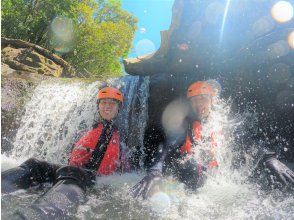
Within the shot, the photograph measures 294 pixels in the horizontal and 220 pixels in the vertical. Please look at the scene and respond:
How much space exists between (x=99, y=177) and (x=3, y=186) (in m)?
1.40

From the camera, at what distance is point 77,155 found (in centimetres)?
451

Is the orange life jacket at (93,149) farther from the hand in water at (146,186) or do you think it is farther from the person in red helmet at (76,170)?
the hand in water at (146,186)

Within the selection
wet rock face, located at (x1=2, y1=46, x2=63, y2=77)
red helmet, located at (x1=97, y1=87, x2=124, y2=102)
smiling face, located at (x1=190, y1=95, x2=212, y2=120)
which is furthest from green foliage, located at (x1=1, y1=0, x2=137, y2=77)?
smiling face, located at (x1=190, y1=95, x2=212, y2=120)

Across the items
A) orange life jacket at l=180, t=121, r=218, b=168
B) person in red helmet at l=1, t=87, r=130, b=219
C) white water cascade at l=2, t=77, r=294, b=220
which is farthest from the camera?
orange life jacket at l=180, t=121, r=218, b=168

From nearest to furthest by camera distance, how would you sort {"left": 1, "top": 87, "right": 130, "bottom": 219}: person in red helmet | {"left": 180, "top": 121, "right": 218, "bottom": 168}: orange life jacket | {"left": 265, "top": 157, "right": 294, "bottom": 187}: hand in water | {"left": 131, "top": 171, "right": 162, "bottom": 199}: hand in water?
{"left": 1, "top": 87, "right": 130, "bottom": 219}: person in red helmet → {"left": 131, "top": 171, "right": 162, "bottom": 199}: hand in water → {"left": 265, "top": 157, "right": 294, "bottom": 187}: hand in water → {"left": 180, "top": 121, "right": 218, "bottom": 168}: orange life jacket

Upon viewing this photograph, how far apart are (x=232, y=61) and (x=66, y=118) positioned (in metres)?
4.46

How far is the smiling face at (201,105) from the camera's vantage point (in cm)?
498

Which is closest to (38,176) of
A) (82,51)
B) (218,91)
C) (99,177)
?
(99,177)

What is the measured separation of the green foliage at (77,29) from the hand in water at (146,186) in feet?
64.6

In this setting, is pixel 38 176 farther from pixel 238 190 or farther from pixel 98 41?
pixel 98 41

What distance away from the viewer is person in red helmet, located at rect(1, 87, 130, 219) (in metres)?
3.05

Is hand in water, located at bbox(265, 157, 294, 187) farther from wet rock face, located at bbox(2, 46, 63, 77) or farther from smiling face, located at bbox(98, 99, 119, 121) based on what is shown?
wet rock face, located at bbox(2, 46, 63, 77)

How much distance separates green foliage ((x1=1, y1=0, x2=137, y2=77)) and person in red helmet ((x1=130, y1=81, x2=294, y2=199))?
18813 millimetres

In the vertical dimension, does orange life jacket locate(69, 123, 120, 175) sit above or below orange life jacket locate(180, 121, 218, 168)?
below
